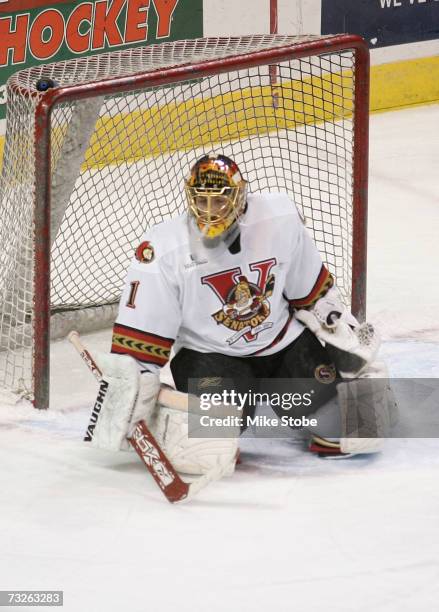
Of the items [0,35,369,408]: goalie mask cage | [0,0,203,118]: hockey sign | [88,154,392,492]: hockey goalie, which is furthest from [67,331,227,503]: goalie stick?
[0,0,203,118]: hockey sign

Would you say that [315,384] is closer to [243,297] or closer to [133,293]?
[243,297]

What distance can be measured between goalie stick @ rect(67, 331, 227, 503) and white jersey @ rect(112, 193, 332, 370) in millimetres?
96

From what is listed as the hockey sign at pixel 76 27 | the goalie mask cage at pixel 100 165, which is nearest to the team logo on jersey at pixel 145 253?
the goalie mask cage at pixel 100 165

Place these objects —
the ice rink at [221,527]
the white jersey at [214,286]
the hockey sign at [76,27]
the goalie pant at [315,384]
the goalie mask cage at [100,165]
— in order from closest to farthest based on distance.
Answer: the ice rink at [221,527]
the white jersey at [214,286]
the goalie pant at [315,384]
the goalie mask cage at [100,165]
the hockey sign at [76,27]

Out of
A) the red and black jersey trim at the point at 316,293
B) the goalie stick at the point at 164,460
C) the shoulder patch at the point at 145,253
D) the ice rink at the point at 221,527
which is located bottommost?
the ice rink at the point at 221,527

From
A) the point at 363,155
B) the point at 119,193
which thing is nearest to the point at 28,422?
the point at 363,155

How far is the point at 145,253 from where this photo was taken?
324 cm

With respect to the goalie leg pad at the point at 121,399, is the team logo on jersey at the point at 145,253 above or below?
above

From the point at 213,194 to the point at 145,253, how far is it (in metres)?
0.23

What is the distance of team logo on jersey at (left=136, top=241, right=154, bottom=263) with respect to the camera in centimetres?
324

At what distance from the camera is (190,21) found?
20.6ft

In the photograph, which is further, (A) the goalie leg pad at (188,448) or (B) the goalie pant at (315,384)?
(B) the goalie pant at (315,384)

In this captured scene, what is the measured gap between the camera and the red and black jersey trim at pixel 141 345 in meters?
3.23

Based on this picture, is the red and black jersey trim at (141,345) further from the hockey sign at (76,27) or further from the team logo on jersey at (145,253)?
the hockey sign at (76,27)
